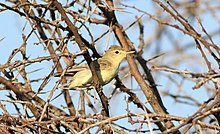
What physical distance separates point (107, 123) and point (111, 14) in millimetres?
1637

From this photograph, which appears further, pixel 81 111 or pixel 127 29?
pixel 127 29

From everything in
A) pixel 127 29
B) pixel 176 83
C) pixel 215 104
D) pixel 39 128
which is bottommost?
pixel 215 104

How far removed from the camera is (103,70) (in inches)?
160

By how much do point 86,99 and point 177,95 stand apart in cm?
72

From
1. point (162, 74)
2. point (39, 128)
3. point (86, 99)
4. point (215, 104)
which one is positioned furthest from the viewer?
point (162, 74)

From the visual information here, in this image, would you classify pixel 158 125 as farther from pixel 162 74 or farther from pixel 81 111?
pixel 162 74

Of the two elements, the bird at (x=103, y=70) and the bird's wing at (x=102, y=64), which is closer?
the bird at (x=103, y=70)

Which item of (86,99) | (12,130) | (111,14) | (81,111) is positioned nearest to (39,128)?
(12,130)

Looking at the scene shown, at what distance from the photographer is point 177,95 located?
14.5ft

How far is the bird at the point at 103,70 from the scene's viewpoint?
3832 mm

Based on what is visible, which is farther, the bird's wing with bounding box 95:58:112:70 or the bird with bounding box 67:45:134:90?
the bird's wing with bounding box 95:58:112:70

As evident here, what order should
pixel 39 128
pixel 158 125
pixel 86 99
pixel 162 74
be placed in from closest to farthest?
pixel 39 128
pixel 158 125
pixel 86 99
pixel 162 74

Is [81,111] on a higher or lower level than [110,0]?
lower

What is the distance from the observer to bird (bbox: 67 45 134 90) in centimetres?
383
